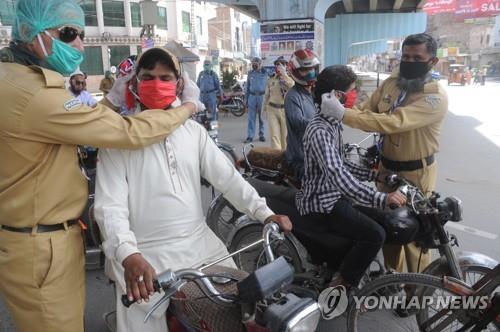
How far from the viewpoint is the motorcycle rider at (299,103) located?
3.62 m

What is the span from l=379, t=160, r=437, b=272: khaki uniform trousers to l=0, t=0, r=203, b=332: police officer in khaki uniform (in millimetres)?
A: 2029

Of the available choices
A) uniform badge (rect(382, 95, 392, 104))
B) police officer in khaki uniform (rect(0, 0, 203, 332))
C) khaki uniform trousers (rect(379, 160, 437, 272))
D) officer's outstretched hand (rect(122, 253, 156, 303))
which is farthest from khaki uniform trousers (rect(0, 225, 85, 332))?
uniform badge (rect(382, 95, 392, 104))

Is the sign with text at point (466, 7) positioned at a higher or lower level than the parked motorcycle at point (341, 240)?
higher

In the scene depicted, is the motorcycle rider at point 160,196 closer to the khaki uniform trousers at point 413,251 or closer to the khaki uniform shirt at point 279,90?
the khaki uniform trousers at point 413,251

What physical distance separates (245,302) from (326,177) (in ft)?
4.28

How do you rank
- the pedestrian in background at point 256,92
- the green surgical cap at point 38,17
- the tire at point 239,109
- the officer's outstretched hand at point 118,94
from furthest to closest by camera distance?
1. the tire at point 239,109
2. the pedestrian in background at point 256,92
3. the officer's outstretched hand at point 118,94
4. the green surgical cap at point 38,17

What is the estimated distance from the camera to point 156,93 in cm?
190

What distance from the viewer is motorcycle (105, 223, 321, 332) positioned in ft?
4.23

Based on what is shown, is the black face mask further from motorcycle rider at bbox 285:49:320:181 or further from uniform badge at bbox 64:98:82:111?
uniform badge at bbox 64:98:82:111

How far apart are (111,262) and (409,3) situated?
17.4 meters

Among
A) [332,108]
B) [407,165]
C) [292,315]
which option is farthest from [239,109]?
[292,315]

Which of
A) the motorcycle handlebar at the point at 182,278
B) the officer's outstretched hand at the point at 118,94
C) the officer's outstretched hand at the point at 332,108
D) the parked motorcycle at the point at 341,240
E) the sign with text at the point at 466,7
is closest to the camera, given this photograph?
the motorcycle handlebar at the point at 182,278

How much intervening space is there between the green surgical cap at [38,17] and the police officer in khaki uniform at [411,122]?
69.0 inches

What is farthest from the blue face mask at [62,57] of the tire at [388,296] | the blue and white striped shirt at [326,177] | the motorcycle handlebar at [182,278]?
the tire at [388,296]
